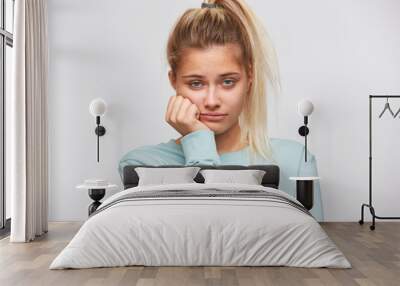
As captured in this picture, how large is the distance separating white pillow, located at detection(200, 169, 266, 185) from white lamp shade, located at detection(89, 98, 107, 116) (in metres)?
1.61

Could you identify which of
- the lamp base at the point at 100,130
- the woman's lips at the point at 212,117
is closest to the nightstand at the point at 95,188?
the lamp base at the point at 100,130

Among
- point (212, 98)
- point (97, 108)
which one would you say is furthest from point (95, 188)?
point (212, 98)

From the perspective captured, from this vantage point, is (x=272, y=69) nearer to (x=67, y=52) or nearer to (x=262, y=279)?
(x=67, y=52)

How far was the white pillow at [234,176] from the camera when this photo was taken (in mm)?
6867

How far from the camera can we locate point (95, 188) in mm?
7211

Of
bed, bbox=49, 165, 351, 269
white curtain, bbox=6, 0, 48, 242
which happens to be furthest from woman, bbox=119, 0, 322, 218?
bed, bbox=49, 165, 351, 269

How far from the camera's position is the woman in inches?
298

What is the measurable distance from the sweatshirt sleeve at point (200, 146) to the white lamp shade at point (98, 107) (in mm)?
1104

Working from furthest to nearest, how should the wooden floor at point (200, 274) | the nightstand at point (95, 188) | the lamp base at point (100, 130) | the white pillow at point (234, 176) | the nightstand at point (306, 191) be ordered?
the lamp base at point (100, 130), the nightstand at point (306, 191), the nightstand at point (95, 188), the white pillow at point (234, 176), the wooden floor at point (200, 274)

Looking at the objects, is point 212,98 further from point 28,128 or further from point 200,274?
point 200,274

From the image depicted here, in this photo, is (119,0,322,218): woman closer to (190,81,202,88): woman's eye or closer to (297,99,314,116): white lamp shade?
(190,81,202,88): woman's eye

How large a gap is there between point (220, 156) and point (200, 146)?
0.29 m

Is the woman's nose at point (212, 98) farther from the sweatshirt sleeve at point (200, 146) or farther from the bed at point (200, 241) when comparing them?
the bed at point (200, 241)

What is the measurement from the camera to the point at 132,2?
25.5 feet
